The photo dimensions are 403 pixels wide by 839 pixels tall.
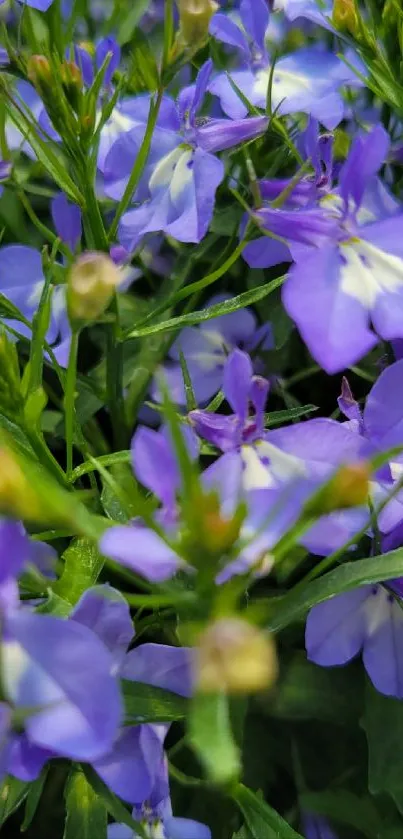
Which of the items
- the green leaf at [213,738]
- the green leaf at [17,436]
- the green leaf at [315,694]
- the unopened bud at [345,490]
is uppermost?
the unopened bud at [345,490]

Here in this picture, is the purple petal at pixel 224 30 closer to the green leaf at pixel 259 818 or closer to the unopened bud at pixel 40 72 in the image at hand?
the unopened bud at pixel 40 72

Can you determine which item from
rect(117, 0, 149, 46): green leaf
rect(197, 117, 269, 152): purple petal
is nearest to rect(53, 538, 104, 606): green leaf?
rect(197, 117, 269, 152): purple petal

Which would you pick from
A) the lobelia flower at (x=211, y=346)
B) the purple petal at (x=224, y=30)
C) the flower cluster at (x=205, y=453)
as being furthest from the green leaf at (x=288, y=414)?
the purple petal at (x=224, y=30)

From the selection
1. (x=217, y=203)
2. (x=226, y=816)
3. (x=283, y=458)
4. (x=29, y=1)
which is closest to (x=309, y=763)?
(x=226, y=816)

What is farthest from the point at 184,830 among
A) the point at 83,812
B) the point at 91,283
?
the point at 91,283

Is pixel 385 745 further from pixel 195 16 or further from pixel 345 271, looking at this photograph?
pixel 195 16

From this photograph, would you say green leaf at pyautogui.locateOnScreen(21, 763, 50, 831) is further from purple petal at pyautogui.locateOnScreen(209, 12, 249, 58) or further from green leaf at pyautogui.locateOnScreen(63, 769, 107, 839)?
purple petal at pyautogui.locateOnScreen(209, 12, 249, 58)
